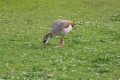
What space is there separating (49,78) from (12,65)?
2.52 metres

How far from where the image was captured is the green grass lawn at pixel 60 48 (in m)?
12.6

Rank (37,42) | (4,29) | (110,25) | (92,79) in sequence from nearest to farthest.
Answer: (92,79) → (37,42) → (4,29) → (110,25)

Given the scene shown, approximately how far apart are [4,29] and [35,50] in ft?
22.7

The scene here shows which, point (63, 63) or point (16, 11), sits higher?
point (63, 63)

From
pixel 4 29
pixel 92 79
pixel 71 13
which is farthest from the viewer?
pixel 71 13

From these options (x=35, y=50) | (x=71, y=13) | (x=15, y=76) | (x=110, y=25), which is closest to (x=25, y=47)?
(x=35, y=50)

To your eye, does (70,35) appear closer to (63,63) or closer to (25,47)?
(25,47)

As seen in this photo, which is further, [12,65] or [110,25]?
[110,25]

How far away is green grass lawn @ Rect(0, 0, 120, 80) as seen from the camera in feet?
41.4

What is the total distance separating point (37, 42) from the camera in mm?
18453

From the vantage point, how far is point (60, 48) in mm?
16953

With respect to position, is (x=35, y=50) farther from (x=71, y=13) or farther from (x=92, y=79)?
(x=71, y=13)

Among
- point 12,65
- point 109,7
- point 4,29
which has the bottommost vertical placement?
point 109,7

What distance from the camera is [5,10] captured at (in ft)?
105
